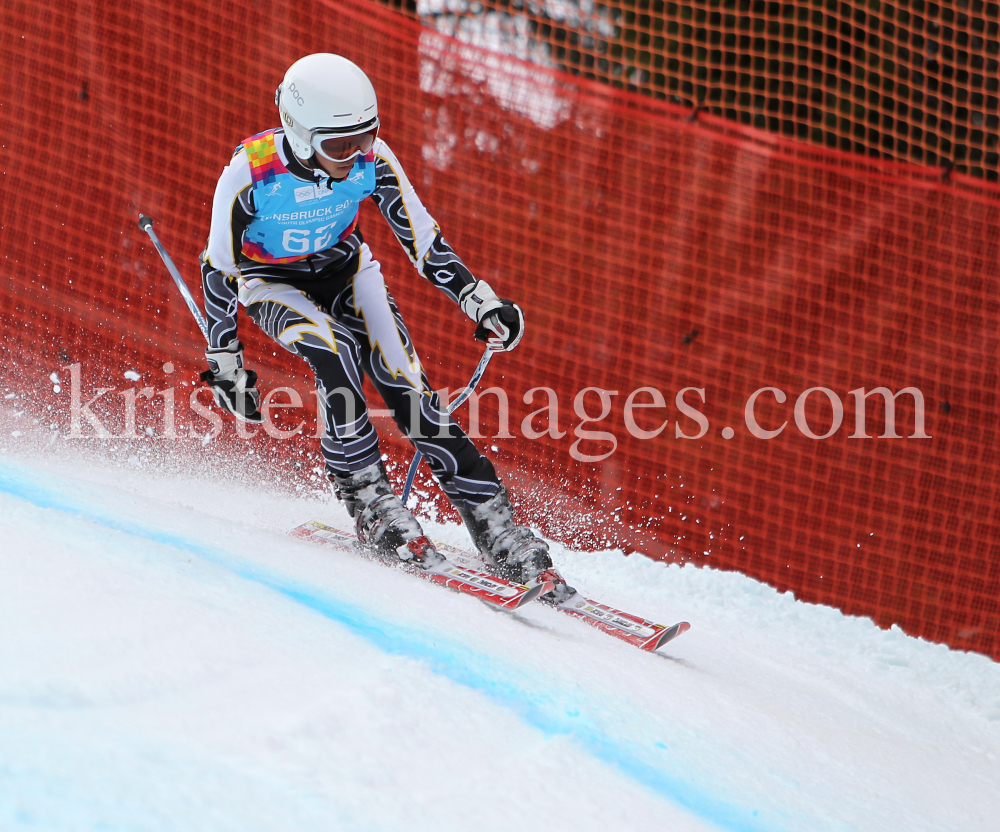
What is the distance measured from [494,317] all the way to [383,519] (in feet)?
2.61

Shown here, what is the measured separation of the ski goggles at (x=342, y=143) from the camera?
2.57 meters

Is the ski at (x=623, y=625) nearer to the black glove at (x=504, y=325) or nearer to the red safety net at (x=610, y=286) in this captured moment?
the black glove at (x=504, y=325)

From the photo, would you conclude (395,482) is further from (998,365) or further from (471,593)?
(998,365)

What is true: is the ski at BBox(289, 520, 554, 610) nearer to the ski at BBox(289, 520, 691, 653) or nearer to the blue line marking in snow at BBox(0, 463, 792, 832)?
the ski at BBox(289, 520, 691, 653)

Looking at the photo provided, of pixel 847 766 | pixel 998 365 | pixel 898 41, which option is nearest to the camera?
pixel 847 766

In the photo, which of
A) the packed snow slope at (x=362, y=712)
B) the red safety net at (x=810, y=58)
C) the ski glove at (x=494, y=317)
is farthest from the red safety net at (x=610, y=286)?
the ski glove at (x=494, y=317)

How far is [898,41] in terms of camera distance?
4.57 metres

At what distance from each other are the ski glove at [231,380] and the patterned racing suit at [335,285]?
0.04 m

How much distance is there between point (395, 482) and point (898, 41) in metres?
3.56

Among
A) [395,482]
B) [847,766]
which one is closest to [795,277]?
[395,482]

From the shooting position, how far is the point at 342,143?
2596 millimetres

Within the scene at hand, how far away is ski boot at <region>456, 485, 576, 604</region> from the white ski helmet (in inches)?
51.1

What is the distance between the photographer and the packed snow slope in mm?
1411

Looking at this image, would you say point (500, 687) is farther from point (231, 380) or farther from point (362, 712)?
point (231, 380)
